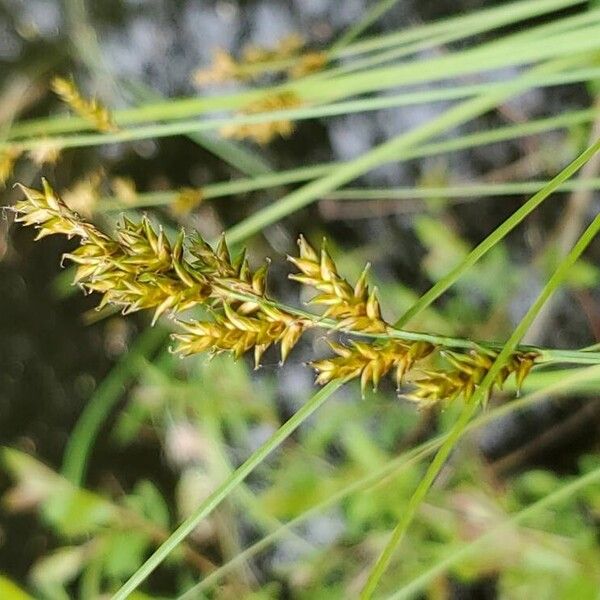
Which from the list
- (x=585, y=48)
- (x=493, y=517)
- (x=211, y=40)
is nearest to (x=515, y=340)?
(x=585, y=48)

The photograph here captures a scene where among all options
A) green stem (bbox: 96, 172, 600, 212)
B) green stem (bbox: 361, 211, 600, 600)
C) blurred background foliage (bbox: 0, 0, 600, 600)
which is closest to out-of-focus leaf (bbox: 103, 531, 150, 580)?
blurred background foliage (bbox: 0, 0, 600, 600)

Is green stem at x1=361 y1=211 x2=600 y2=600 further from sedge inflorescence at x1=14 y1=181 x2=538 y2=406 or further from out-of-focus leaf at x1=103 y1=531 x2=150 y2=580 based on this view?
out-of-focus leaf at x1=103 y1=531 x2=150 y2=580

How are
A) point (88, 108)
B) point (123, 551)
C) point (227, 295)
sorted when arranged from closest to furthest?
point (227, 295) → point (88, 108) → point (123, 551)

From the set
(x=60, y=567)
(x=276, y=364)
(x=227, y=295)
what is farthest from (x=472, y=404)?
(x=60, y=567)

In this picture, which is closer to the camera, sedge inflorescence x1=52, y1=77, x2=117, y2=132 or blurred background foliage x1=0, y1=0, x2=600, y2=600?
sedge inflorescence x1=52, y1=77, x2=117, y2=132

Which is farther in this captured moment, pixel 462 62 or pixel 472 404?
pixel 462 62

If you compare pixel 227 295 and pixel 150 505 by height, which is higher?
pixel 227 295

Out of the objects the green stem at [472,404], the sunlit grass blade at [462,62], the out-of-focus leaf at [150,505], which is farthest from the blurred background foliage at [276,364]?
the green stem at [472,404]

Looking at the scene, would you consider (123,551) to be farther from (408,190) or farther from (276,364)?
(408,190)
